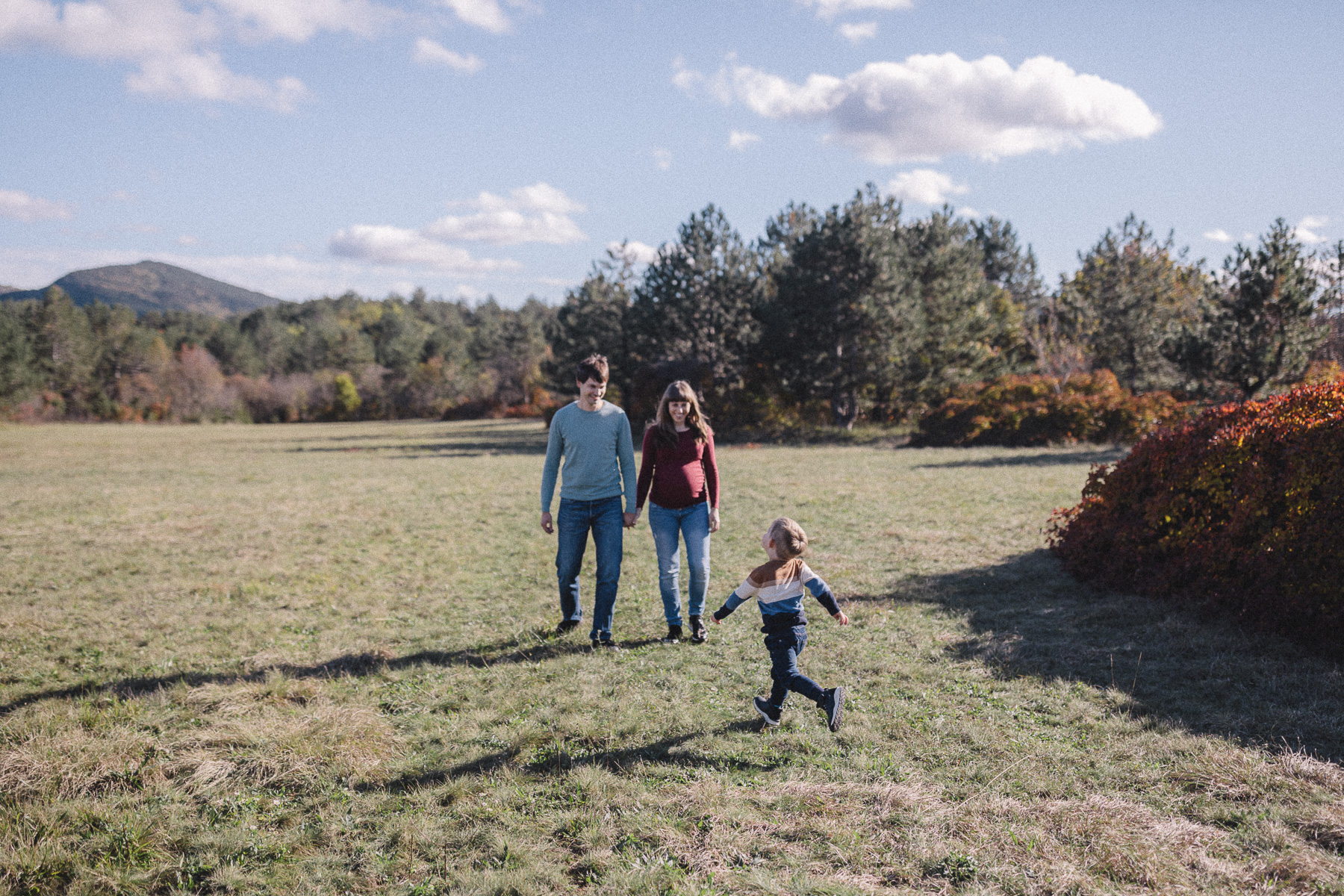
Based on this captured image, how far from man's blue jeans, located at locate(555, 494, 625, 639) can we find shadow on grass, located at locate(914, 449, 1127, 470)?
12.4 meters

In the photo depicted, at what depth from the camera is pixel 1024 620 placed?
240 inches

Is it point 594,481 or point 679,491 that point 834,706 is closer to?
point 679,491

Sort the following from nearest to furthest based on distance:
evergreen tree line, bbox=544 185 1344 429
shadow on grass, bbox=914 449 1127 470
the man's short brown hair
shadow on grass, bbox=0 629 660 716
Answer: shadow on grass, bbox=0 629 660 716
the man's short brown hair
shadow on grass, bbox=914 449 1127 470
evergreen tree line, bbox=544 185 1344 429

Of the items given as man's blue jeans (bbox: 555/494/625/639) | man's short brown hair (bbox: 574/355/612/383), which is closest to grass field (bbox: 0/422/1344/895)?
man's blue jeans (bbox: 555/494/625/639)

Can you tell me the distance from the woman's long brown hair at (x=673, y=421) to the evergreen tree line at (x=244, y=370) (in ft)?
171

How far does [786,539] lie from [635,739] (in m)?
1.46

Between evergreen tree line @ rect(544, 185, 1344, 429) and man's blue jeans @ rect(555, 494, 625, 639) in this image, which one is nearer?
man's blue jeans @ rect(555, 494, 625, 639)

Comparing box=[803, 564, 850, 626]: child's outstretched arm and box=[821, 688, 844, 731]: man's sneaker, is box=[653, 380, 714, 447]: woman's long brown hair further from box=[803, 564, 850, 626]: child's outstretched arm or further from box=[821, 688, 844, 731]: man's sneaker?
box=[821, 688, 844, 731]: man's sneaker

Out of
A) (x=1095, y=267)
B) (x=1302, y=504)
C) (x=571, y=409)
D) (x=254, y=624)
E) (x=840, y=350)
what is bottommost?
(x=254, y=624)

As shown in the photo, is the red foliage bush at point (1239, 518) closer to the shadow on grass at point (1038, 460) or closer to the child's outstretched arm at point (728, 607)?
the child's outstretched arm at point (728, 607)

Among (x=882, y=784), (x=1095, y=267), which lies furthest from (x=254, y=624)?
(x=1095, y=267)

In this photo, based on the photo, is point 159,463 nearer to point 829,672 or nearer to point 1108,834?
point 829,672

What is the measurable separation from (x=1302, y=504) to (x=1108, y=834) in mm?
3888

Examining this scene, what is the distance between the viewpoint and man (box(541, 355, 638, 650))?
17.8 feet
